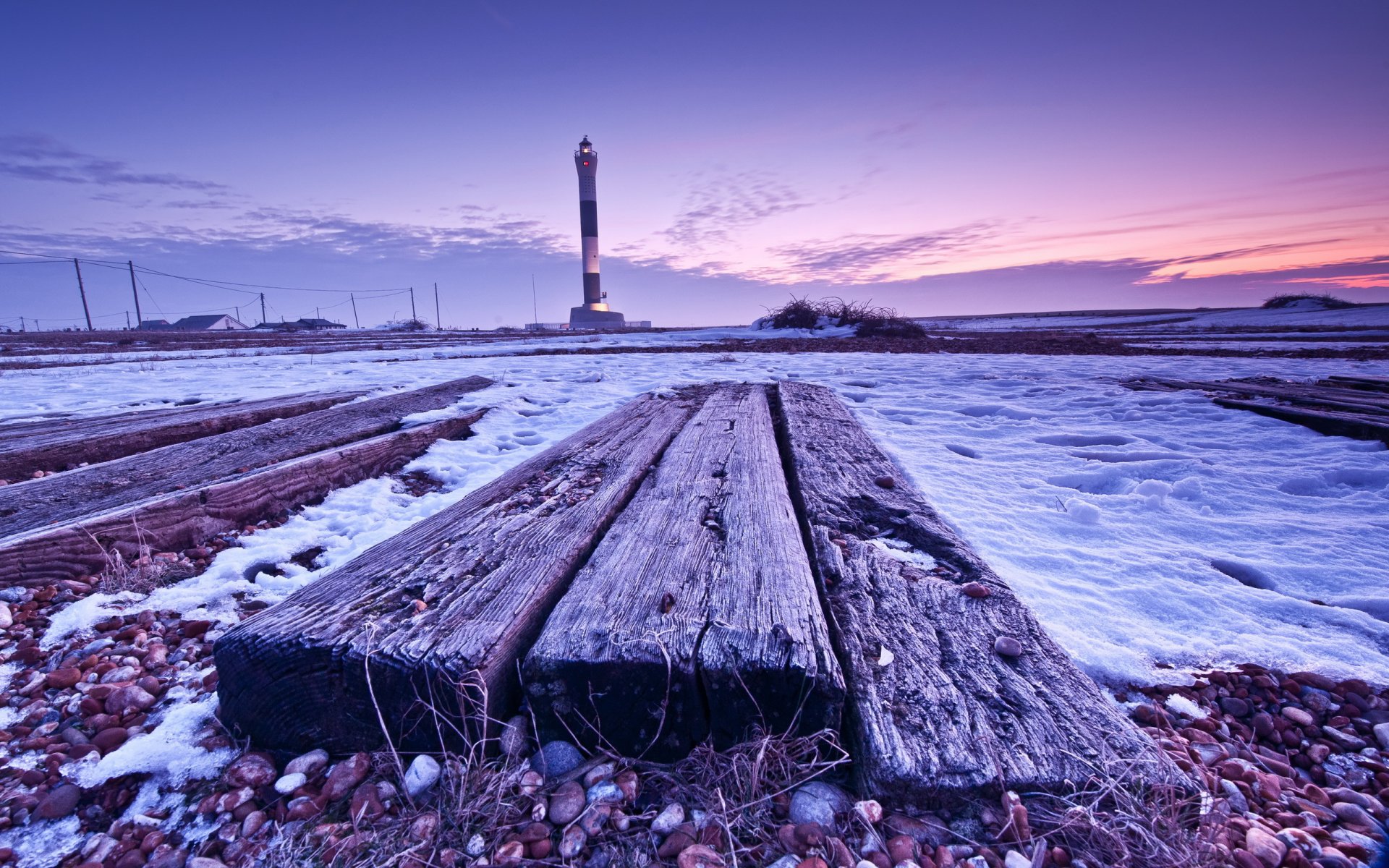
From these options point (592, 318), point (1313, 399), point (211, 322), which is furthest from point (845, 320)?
point (211, 322)

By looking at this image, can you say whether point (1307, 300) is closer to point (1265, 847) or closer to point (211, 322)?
point (1265, 847)

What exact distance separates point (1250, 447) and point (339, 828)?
440cm

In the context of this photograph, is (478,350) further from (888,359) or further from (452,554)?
(452,554)

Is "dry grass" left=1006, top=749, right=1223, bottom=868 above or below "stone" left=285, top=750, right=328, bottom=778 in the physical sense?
above

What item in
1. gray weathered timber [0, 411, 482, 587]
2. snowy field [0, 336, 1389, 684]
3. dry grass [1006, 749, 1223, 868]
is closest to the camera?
dry grass [1006, 749, 1223, 868]

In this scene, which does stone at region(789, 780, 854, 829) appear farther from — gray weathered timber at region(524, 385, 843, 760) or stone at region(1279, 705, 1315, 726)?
stone at region(1279, 705, 1315, 726)

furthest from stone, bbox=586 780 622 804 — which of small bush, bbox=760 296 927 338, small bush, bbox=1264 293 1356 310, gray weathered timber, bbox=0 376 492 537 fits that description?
small bush, bbox=1264 293 1356 310

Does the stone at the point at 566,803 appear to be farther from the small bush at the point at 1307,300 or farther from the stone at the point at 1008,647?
the small bush at the point at 1307,300

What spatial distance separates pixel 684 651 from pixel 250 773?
31.6 inches

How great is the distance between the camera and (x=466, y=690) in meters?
1.03

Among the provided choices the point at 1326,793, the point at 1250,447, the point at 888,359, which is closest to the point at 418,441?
the point at 1326,793

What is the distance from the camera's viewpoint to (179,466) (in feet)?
→ 8.23

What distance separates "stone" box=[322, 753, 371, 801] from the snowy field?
1020mm

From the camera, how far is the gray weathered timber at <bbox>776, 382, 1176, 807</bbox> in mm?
920
